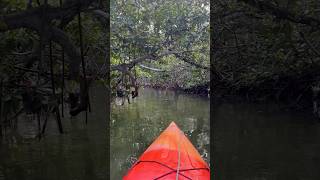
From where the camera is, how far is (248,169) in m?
8.33

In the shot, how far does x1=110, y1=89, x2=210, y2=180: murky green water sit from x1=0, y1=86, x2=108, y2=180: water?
441 mm

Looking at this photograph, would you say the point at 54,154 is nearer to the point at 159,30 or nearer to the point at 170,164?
the point at 170,164

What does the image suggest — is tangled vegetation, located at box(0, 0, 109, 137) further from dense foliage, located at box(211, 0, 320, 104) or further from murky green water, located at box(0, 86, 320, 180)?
dense foliage, located at box(211, 0, 320, 104)

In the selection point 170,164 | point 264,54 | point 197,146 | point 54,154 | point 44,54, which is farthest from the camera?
point 197,146

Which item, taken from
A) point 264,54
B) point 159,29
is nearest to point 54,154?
point 264,54

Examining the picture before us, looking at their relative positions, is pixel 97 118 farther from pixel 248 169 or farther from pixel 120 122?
pixel 248 169

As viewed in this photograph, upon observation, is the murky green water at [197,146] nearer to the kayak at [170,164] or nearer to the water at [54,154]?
the water at [54,154]

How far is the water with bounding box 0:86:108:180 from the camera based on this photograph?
7.85 m

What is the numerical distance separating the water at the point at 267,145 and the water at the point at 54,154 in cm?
239

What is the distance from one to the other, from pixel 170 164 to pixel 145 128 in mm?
8226

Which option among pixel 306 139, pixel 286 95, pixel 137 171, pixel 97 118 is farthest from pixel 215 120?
pixel 137 171

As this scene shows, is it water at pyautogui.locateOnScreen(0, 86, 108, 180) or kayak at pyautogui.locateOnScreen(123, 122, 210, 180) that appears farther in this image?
water at pyautogui.locateOnScreen(0, 86, 108, 180)

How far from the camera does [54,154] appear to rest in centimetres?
909

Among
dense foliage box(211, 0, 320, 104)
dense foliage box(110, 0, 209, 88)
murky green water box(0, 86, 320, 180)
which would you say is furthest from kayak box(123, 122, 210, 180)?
dense foliage box(110, 0, 209, 88)
